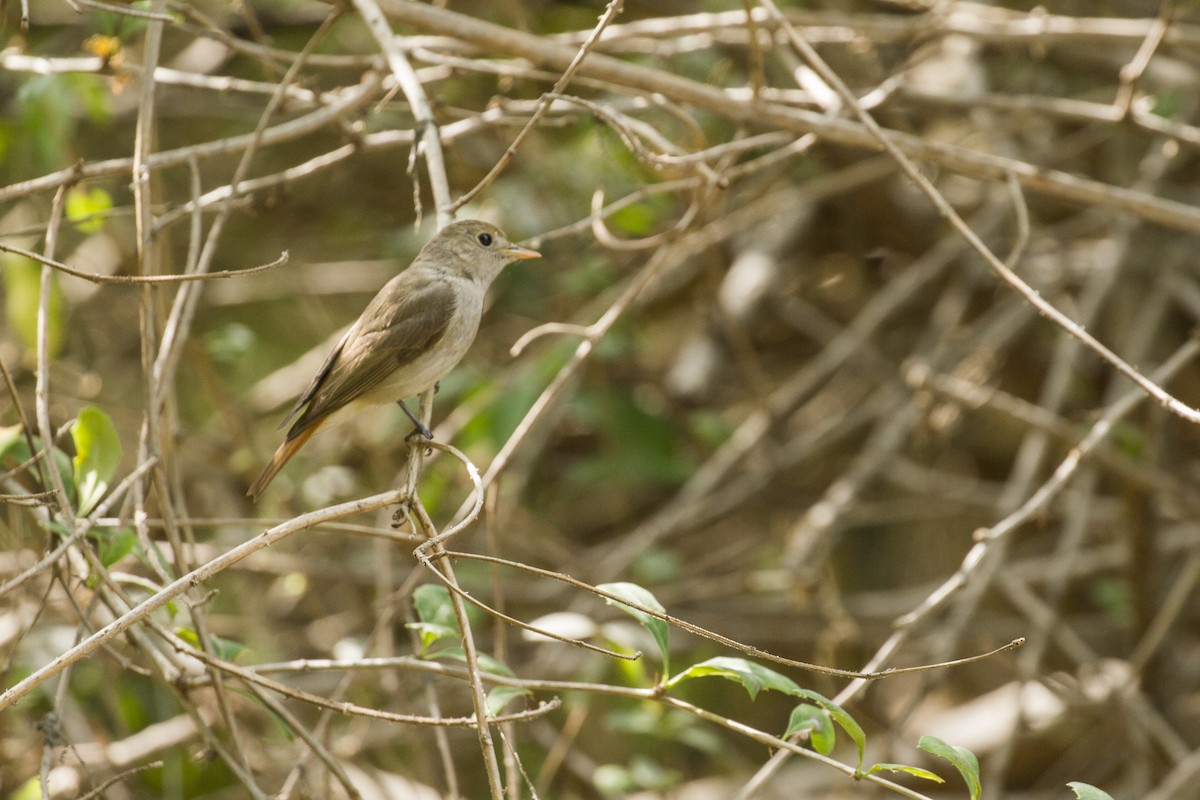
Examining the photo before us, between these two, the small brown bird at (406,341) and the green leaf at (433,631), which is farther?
the small brown bird at (406,341)

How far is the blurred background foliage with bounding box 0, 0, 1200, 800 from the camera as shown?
427 centimetres

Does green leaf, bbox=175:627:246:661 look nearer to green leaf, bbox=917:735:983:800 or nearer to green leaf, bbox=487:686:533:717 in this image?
green leaf, bbox=487:686:533:717

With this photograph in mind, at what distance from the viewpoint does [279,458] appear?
12.1 ft

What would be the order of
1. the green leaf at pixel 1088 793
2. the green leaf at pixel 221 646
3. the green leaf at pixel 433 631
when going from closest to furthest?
the green leaf at pixel 1088 793, the green leaf at pixel 433 631, the green leaf at pixel 221 646

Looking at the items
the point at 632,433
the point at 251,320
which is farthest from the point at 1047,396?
the point at 251,320

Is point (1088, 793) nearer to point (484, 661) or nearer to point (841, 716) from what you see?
point (841, 716)

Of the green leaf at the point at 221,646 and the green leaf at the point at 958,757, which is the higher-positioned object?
the green leaf at the point at 958,757

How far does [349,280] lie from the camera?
6625 millimetres

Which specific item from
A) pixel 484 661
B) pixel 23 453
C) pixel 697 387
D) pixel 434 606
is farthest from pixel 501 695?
pixel 697 387

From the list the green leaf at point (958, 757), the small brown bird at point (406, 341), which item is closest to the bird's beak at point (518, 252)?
the small brown bird at point (406, 341)

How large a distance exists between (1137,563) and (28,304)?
4403 mm

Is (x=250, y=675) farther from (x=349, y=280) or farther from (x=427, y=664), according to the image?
(x=349, y=280)

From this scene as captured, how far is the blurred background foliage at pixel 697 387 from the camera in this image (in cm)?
427

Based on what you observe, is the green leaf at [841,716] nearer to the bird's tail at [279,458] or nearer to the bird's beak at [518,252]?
the bird's tail at [279,458]
